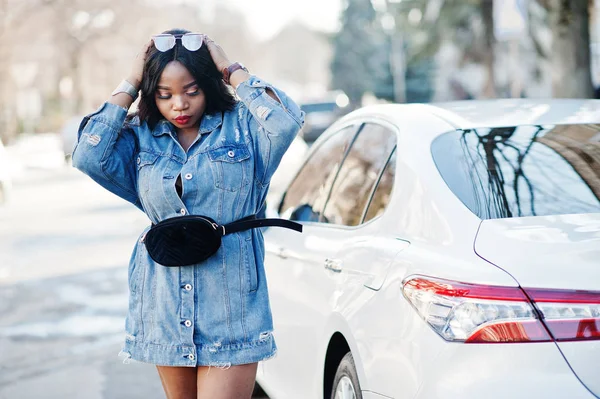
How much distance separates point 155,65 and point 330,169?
1833mm

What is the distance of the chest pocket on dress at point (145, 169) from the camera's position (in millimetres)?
3445

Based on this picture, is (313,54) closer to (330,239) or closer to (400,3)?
(400,3)

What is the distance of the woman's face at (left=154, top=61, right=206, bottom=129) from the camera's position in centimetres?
346

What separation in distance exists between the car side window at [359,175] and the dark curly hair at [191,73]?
99 cm

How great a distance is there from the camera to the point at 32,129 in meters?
67.3

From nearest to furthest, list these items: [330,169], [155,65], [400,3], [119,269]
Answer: [155,65], [330,169], [119,269], [400,3]

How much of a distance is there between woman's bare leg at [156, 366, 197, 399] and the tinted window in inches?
41.8

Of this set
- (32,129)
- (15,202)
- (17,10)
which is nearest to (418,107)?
(15,202)

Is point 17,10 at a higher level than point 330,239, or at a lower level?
higher

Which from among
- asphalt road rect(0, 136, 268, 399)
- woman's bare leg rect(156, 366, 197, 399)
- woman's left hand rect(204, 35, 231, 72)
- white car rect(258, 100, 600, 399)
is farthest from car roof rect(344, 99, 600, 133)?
asphalt road rect(0, 136, 268, 399)

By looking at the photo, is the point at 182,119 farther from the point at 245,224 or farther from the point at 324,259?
the point at 324,259

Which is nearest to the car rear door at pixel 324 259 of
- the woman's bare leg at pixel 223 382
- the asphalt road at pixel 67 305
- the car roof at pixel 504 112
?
the car roof at pixel 504 112

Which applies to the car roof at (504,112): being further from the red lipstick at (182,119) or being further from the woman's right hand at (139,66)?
the woman's right hand at (139,66)

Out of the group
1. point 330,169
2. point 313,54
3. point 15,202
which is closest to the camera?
point 330,169
